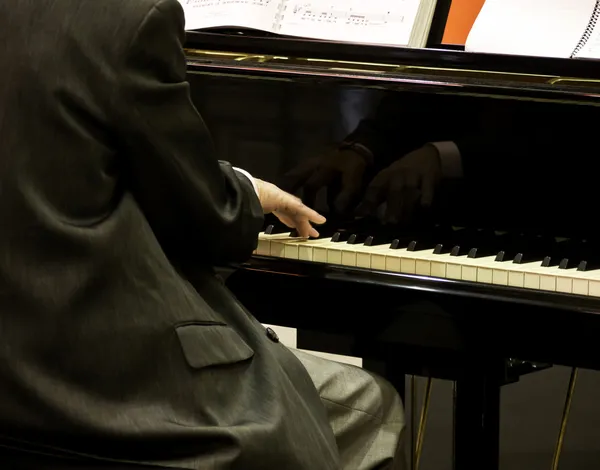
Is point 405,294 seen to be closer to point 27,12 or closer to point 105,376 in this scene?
point 105,376

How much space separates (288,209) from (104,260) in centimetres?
79

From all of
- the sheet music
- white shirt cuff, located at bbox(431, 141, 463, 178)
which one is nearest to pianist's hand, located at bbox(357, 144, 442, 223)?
white shirt cuff, located at bbox(431, 141, 463, 178)

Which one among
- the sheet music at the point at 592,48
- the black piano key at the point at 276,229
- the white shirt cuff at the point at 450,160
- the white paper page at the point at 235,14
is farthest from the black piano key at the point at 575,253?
the white paper page at the point at 235,14

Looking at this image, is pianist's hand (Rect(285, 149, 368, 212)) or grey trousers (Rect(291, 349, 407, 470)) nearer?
grey trousers (Rect(291, 349, 407, 470))

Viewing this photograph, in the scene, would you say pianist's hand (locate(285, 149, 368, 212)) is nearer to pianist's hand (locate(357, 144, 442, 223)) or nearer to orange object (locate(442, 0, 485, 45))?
pianist's hand (locate(357, 144, 442, 223))

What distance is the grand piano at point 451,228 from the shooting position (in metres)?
1.92

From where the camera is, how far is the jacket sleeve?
51.3 inches

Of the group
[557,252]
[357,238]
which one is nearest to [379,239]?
[357,238]

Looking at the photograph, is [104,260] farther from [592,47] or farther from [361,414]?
[592,47]

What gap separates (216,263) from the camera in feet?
4.95

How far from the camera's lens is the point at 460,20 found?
2.56m

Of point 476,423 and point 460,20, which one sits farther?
point 460,20

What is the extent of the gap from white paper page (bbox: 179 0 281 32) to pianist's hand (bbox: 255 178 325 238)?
0.60 metres

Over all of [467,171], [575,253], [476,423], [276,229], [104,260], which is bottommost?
[476,423]
